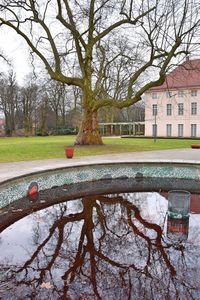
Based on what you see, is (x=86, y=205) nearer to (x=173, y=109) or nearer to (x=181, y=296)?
(x=181, y=296)

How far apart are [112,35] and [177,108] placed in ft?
73.0

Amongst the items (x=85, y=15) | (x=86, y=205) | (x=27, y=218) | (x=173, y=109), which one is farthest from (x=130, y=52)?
(x=173, y=109)

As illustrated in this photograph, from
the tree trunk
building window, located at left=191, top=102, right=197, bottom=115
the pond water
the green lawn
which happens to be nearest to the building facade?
building window, located at left=191, top=102, right=197, bottom=115

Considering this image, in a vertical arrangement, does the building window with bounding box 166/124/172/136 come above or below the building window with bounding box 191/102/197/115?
below

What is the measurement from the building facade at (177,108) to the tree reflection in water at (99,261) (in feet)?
110

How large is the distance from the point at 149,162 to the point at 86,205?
13.1ft

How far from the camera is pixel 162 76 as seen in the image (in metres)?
17.2

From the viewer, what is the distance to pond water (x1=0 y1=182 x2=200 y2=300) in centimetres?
367

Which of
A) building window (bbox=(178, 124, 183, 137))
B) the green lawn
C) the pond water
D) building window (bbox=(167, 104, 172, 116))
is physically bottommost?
the pond water

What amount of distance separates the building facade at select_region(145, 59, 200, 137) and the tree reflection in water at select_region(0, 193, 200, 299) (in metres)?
33.4

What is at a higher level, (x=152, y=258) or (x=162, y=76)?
(x=162, y=76)

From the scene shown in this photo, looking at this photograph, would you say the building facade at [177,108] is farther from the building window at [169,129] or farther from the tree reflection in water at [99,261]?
the tree reflection in water at [99,261]

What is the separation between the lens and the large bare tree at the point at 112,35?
1650 cm

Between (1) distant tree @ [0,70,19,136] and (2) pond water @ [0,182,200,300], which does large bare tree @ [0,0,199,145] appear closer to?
(2) pond water @ [0,182,200,300]
